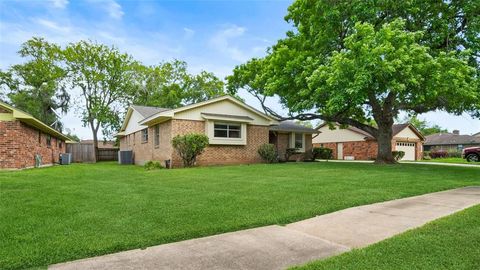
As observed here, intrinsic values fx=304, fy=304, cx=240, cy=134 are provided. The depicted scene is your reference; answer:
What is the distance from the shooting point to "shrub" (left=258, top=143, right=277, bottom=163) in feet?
59.9

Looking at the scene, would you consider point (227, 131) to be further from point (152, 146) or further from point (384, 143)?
point (384, 143)

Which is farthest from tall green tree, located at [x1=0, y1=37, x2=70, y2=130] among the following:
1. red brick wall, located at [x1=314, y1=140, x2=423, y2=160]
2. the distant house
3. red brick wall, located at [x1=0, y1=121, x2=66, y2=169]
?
the distant house

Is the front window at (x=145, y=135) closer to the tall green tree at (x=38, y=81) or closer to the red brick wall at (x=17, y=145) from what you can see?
the red brick wall at (x=17, y=145)

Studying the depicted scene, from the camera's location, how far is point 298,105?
1581 cm

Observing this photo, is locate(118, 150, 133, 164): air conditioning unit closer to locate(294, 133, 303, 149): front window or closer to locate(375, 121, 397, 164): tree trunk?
locate(294, 133, 303, 149): front window

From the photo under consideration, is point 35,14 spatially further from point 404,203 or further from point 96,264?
point 404,203

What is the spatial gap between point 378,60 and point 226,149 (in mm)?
8932

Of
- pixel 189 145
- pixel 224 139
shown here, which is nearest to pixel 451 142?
pixel 224 139

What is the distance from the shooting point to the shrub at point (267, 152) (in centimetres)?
1825

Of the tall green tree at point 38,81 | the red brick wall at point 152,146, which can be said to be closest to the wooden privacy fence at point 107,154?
the tall green tree at point 38,81

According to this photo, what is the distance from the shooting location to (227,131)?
17.3 m

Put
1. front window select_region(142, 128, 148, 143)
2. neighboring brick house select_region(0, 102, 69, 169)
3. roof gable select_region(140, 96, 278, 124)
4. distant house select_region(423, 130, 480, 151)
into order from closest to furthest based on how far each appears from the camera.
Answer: neighboring brick house select_region(0, 102, 69, 169), roof gable select_region(140, 96, 278, 124), front window select_region(142, 128, 148, 143), distant house select_region(423, 130, 480, 151)

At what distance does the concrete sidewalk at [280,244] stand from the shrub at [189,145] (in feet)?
34.2

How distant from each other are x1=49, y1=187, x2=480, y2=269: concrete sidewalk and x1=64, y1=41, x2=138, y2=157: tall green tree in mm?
30147
